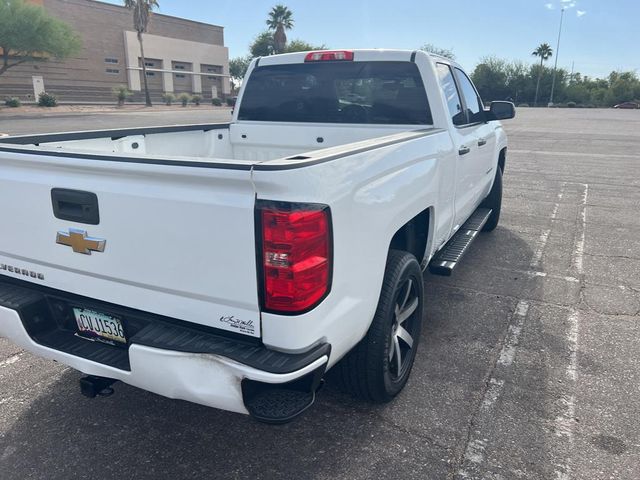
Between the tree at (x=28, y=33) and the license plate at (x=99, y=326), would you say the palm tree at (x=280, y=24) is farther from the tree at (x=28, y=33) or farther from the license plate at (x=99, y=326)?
the license plate at (x=99, y=326)

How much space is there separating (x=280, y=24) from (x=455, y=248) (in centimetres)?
7029

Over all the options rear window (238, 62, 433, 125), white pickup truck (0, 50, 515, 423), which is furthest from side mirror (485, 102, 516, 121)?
white pickup truck (0, 50, 515, 423)

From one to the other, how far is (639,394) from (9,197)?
3.67 metres

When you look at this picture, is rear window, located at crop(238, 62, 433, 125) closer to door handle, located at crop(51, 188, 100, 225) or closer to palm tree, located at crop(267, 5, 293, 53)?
door handle, located at crop(51, 188, 100, 225)

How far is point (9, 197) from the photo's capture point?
2.47 metres

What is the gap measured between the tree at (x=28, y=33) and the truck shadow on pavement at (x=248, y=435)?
45.7 meters

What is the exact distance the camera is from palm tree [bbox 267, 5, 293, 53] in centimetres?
6728

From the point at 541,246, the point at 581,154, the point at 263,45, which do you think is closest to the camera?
the point at 541,246

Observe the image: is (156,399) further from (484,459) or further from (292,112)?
(292,112)

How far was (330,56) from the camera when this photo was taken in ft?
13.6

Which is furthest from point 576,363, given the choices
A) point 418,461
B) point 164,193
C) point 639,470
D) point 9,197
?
point 9,197

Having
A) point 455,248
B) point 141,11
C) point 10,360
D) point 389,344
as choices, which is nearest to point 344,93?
point 455,248

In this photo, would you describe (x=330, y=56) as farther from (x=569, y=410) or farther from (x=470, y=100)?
(x=569, y=410)

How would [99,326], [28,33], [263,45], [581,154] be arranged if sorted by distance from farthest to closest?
[263,45]
[28,33]
[581,154]
[99,326]
